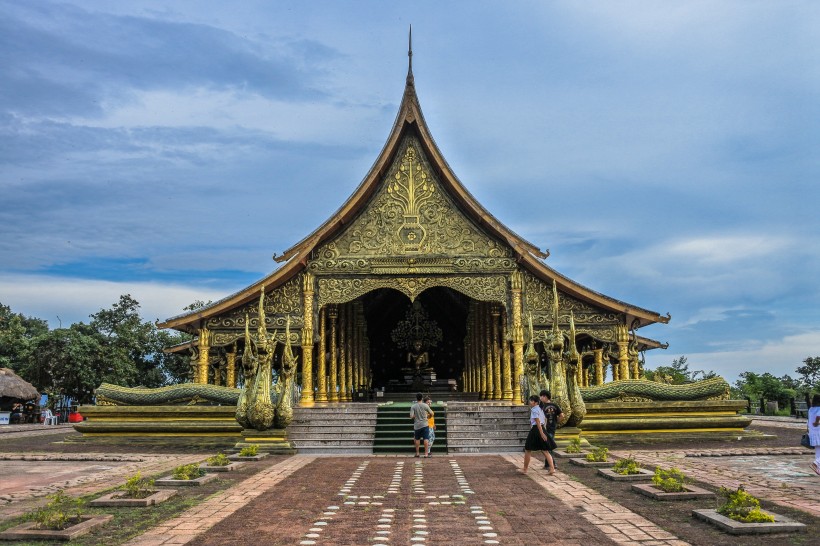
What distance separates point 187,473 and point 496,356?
1411 cm

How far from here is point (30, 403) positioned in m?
31.3

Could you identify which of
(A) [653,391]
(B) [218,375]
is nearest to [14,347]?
(B) [218,375]

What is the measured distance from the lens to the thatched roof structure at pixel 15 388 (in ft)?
94.7

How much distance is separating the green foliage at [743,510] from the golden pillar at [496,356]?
1511 centimetres

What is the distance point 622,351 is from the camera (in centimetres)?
1809

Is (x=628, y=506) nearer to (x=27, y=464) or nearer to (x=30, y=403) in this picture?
(x=27, y=464)

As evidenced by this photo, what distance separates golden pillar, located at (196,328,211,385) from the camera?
1828cm

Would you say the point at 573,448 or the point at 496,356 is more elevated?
the point at 496,356

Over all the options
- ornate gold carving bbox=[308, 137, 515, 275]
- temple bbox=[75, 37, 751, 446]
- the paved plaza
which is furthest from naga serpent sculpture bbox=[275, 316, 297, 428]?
ornate gold carving bbox=[308, 137, 515, 275]

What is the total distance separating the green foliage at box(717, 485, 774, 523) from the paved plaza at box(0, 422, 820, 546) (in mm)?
269

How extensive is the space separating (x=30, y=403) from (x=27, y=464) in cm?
2213

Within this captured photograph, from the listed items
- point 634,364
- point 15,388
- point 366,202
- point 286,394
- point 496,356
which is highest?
point 366,202

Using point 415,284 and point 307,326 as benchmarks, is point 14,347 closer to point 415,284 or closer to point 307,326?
point 307,326

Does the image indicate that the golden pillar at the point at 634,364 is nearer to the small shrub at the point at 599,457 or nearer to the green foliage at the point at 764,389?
the small shrub at the point at 599,457
